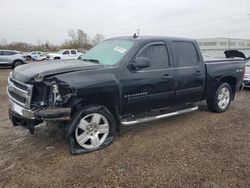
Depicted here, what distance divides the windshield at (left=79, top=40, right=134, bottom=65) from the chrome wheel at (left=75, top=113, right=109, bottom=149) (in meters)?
1.02

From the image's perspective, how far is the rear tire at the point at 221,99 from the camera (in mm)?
6340

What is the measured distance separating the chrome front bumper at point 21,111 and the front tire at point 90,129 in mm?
577

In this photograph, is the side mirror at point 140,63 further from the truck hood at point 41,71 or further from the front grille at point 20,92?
the front grille at point 20,92

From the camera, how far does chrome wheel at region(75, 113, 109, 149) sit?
158 inches

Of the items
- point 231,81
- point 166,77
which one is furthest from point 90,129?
point 231,81

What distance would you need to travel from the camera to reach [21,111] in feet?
12.9

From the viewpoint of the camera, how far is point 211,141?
Answer: 4621 millimetres

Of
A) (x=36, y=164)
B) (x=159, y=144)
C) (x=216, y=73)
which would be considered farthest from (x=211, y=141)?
(x=36, y=164)

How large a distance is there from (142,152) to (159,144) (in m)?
0.47

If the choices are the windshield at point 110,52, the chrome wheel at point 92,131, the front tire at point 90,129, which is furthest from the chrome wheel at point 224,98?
the chrome wheel at point 92,131

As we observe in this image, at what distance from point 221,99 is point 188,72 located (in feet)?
5.77

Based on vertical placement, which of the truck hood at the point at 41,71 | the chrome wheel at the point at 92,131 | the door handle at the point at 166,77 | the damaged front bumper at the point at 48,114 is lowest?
the chrome wheel at the point at 92,131

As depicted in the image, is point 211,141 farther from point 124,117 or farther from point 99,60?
point 99,60

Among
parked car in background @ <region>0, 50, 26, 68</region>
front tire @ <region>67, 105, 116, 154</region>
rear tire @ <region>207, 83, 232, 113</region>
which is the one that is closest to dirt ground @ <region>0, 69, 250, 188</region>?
front tire @ <region>67, 105, 116, 154</region>
